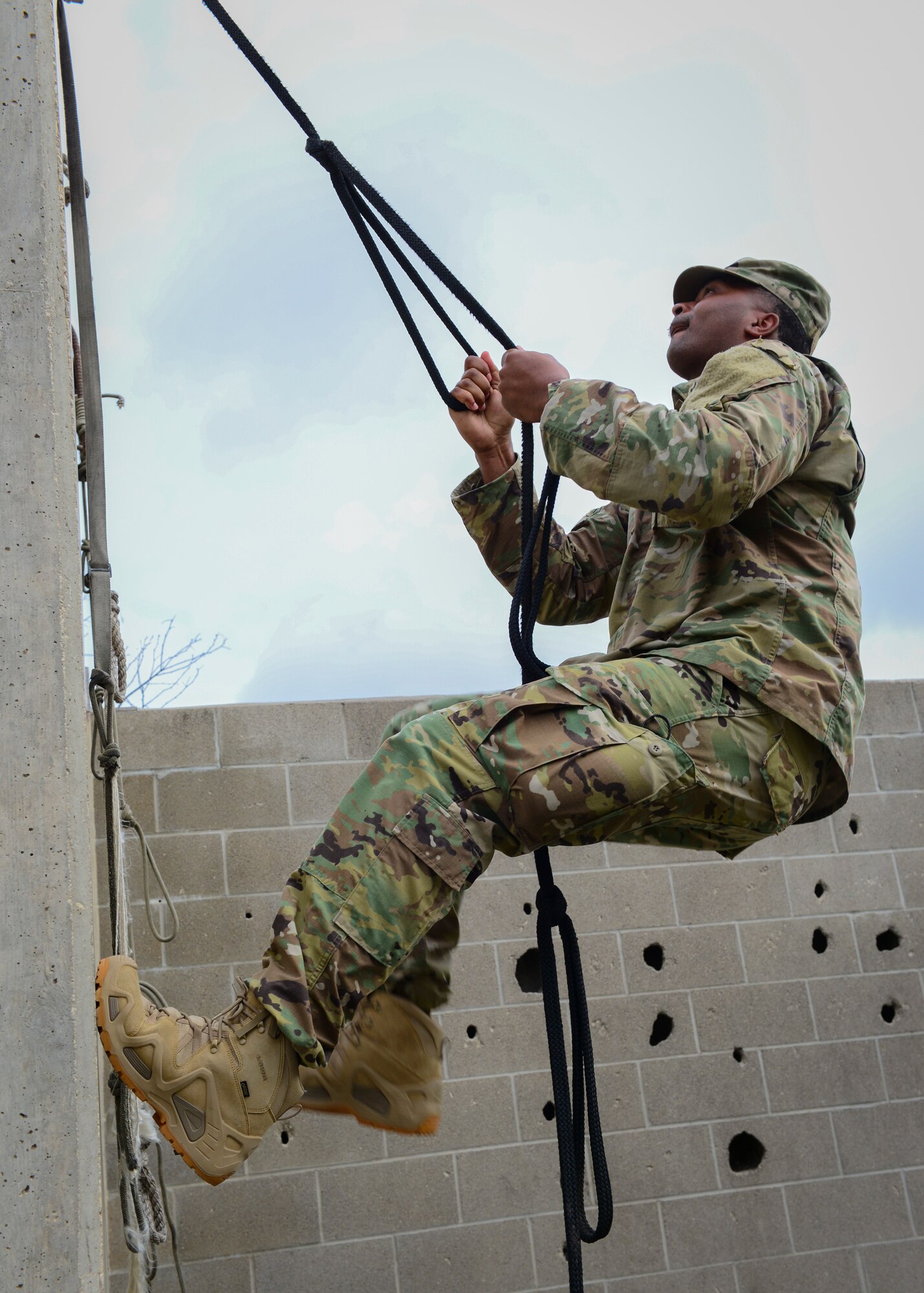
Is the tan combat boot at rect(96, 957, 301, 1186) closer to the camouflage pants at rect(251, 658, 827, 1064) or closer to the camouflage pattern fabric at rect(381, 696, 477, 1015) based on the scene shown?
the camouflage pants at rect(251, 658, 827, 1064)

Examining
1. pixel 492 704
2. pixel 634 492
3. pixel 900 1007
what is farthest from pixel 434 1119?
pixel 900 1007

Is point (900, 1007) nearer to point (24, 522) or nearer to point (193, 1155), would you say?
point (193, 1155)

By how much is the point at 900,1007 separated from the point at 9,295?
3.59m

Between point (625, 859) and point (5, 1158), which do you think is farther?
point (625, 859)

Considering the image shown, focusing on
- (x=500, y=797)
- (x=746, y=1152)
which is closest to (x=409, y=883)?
(x=500, y=797)

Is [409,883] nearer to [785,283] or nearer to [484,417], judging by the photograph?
[484,417]

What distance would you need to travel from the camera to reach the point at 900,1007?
→ 4043 mm

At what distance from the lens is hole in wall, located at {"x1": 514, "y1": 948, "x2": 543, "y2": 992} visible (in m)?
3.73

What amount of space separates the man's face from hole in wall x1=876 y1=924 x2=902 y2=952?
8.34ft

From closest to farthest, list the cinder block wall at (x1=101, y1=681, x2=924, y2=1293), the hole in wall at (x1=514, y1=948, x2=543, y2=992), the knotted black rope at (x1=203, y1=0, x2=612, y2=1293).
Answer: the knotted black rope at (x1=203, y1=0, x2=612, y2=1293) → the cinder block wall at (x1=101, y1=681, x2=924, y2=1293) → the hole in wall at (x1=514, y1=948, x2=543, y2=992)

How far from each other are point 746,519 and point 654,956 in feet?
7.46

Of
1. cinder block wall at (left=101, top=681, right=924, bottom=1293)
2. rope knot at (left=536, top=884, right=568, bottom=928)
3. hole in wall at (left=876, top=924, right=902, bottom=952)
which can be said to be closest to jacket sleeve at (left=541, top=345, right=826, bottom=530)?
rope knot at (left=536, top=884, right=568, bottom=928)

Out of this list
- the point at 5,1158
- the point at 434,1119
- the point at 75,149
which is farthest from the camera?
the point at 75,149

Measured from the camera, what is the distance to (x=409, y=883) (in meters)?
1.58
